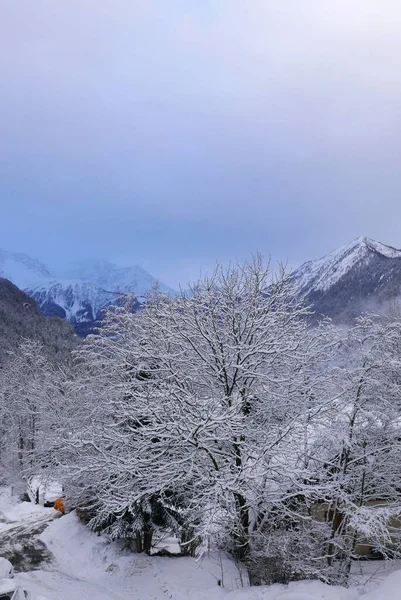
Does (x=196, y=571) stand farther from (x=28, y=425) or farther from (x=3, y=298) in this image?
(x=3, y=298)

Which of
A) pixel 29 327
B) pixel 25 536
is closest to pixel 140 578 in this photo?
pixel 25 536

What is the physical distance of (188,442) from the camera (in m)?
10.5

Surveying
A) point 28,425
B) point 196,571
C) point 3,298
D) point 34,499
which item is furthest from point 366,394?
point 3,298

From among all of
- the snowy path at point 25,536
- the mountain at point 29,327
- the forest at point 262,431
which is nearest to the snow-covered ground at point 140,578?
the snowy path at point 25,536

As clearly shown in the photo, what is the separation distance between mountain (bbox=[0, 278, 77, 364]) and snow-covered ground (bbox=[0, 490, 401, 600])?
66.9m

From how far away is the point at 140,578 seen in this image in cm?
1405

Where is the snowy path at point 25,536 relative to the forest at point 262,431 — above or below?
below

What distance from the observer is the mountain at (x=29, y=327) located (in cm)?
9887

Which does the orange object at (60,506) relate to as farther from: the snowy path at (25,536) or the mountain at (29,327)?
the mountain at (29,327)

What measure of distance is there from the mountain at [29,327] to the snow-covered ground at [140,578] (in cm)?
6688

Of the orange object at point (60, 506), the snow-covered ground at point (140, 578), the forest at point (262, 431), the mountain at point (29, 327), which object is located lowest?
the orange object at point (60, 506)

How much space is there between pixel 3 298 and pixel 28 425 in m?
124

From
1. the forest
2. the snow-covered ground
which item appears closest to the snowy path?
the snow-covered ground

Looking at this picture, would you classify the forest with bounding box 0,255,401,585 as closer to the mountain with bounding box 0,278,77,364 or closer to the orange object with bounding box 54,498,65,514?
the orange object with bounding box 54,498,65,514
